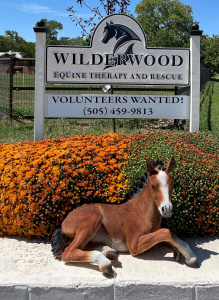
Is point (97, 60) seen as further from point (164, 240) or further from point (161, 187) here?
point (164, 240)

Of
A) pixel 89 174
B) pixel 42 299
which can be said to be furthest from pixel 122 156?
pixel 42 299

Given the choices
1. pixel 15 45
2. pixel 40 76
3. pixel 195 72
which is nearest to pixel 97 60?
pixel 40 76

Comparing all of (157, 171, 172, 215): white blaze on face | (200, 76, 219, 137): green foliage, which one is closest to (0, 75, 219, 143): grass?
(200, 76, 219, 137): green foliage

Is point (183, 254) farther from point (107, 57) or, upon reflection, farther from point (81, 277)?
point (107, 57)

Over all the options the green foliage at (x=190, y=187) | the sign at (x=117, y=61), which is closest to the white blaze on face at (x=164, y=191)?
the green foliage at (x=190, y=187)

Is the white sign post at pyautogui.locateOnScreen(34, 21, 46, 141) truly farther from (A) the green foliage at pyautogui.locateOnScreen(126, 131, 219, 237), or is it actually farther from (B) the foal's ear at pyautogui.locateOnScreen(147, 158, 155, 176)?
(B) the foal's ear at pyautogui.locateOnScreen(147, 158, 155, 176)

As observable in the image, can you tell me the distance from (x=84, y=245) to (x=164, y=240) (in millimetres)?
714

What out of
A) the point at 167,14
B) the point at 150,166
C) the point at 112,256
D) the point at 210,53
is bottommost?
the point at 112,256

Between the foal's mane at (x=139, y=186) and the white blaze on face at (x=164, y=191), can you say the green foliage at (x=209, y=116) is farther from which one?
the white blaze on face at (x=164, y=191)

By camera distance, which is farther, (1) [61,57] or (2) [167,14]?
(2) [167,14]

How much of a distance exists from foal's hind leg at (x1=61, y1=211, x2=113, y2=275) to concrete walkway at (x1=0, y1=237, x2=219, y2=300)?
0.09m

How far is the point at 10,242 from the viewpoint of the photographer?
4234mm

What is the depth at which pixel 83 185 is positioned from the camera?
4.26 metres

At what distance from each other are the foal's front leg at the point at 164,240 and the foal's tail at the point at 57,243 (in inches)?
26.3
